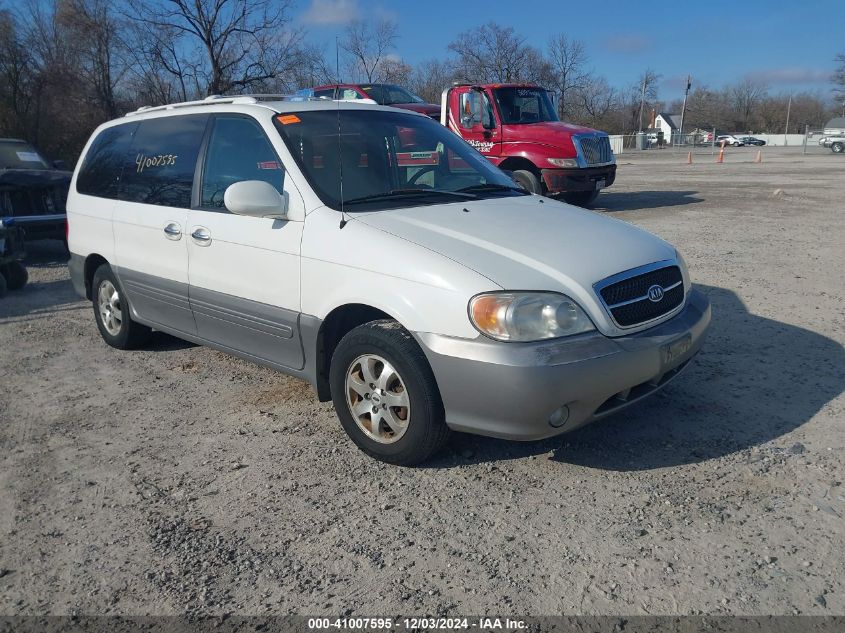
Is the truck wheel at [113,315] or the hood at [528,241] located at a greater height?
the hood at [528,241]

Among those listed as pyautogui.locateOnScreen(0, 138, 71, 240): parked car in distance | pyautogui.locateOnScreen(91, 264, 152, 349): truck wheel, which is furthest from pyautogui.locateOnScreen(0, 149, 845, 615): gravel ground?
pyautogui.locateOnScreen(0, 138, 71, 240): parked car in distance

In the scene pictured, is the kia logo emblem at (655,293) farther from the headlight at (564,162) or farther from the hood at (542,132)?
the hood at (542,132)

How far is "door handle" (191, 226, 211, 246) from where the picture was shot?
4570 mm

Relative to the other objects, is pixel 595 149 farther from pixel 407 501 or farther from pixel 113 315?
pixel 407 501

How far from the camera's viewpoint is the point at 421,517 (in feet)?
11.0

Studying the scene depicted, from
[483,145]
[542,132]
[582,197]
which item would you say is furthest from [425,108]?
[582,197]

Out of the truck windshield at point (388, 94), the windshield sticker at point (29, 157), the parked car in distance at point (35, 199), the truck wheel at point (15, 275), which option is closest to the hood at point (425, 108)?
the truck windshield at point (388, 94)

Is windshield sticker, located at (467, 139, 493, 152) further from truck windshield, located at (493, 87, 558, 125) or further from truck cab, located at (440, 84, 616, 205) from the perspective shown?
truck windshield, located at (493, 87, 558, 125)

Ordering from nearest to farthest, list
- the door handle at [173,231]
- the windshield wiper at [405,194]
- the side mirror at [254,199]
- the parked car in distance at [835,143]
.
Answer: the side mirror at [254,199]
the windshield wiper at [405,194]
the door handle at [173,231]
the parked car in distance at [835,143]

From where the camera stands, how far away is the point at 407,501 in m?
3.48

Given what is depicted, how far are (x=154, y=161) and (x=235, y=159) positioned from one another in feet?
3.30

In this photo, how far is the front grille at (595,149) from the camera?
13.3m

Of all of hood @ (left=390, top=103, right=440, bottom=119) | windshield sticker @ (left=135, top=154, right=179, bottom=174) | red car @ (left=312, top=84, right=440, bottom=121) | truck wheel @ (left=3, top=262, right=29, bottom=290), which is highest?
red car @ (left=312, top=84, right=440, bottom=121)

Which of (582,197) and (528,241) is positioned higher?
(528,241)
